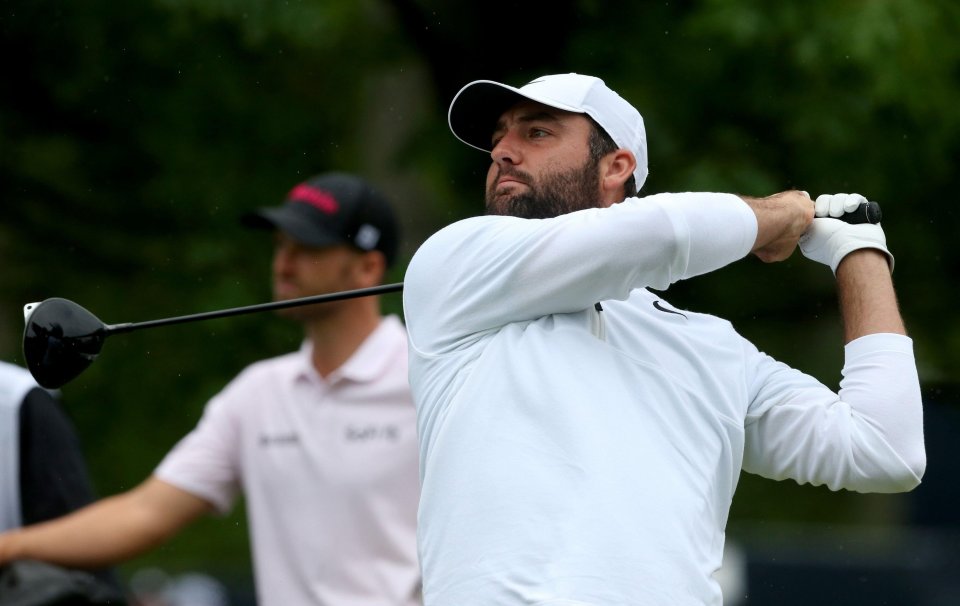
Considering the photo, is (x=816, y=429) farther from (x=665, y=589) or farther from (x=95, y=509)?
(x=95, y=509)

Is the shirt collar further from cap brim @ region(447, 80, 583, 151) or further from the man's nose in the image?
the man's nose

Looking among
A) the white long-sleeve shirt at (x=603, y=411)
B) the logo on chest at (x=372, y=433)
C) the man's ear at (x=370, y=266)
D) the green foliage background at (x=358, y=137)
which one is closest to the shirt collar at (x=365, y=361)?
the logo on chest at (x=372, y=433)

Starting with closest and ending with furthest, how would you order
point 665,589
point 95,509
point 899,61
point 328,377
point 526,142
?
point 665,589, point 526,142, point 95,509, point 328,377, point 899,61

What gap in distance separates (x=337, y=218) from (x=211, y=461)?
93 centimetres

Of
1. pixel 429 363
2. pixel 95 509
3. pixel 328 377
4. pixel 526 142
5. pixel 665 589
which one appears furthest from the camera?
pixel 328 377

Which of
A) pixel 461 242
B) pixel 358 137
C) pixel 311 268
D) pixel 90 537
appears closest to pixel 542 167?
pixel 461 242

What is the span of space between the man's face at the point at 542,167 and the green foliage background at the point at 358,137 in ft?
11.7

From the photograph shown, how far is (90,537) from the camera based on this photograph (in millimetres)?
4734

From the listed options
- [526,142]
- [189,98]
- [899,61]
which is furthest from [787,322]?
[526,142]

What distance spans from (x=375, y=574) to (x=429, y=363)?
Result: 160 centimetres

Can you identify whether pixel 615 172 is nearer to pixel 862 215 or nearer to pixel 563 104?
pixel 563 104

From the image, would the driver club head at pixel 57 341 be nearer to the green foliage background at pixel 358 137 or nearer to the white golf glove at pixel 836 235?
the white golf glove at pixel 836 235

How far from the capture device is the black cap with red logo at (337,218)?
5.51 m

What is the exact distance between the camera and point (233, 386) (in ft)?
17.2
